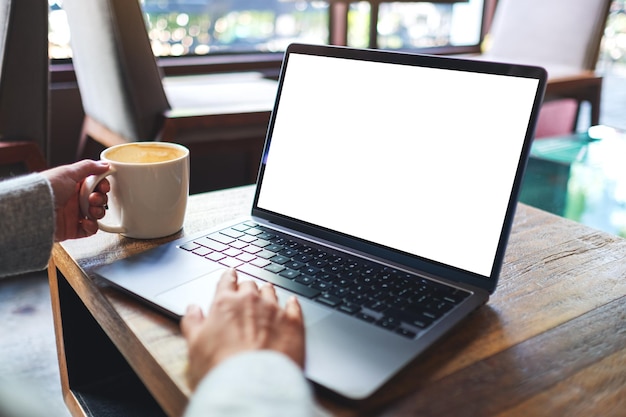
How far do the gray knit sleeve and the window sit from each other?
1.47 metres

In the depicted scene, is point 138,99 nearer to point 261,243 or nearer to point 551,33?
point 261,243

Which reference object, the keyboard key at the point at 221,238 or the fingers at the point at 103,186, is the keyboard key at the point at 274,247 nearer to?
the keyboard key at the point at 221,238

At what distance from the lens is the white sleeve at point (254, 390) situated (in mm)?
361

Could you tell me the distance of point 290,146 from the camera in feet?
2.21

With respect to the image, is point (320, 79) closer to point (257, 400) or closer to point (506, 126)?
point (506, 126)

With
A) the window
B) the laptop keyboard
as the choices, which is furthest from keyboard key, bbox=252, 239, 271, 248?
the window

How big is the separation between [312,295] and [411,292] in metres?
0.08

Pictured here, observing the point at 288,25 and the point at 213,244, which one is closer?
the point at 213,244

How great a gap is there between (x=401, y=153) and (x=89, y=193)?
32 centimetres

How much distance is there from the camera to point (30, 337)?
1.24 metres

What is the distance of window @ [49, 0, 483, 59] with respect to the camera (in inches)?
85.4

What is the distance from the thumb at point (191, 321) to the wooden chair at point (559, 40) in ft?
5.95

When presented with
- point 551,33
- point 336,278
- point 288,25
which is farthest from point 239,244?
point 551,33

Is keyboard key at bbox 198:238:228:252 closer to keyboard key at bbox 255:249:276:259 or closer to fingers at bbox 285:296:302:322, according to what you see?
keyboard key at bbox 255:249:276:259
